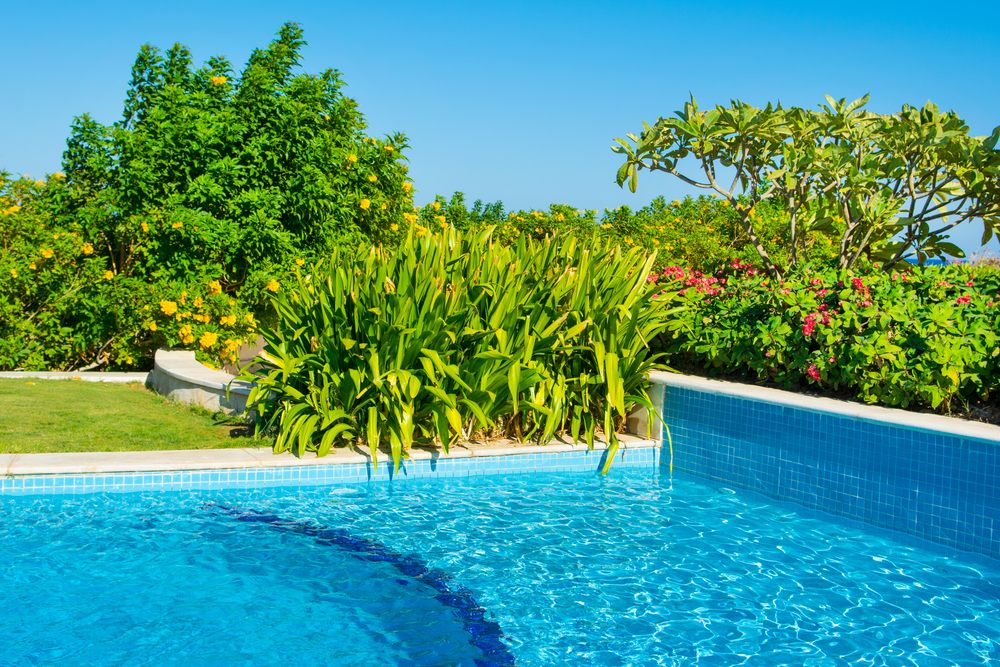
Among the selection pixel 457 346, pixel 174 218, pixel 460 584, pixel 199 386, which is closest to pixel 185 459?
pixel 457 346

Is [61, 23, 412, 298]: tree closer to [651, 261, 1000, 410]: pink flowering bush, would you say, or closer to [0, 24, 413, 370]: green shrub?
[0, 24, 413, 370]: green shrub

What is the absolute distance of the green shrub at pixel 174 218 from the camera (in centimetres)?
868

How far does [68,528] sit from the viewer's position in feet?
14.8

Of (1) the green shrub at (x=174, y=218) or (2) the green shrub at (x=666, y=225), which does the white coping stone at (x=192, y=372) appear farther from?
(2) the green shrub at (x=666, y=225)

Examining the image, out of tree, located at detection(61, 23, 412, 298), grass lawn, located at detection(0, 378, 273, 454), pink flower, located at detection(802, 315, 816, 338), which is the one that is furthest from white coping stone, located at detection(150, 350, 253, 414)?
pink flower, located at detection(802, 315, 816, 338)

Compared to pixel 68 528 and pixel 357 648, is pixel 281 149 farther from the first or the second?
pixel 357 648

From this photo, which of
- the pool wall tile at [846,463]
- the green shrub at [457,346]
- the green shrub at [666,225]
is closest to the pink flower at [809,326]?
the pool wall tile at [846,463]

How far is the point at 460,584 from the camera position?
4008 millimetres

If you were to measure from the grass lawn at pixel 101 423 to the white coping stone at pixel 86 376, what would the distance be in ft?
1.66

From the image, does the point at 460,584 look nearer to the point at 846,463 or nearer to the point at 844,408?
the point at 846,463

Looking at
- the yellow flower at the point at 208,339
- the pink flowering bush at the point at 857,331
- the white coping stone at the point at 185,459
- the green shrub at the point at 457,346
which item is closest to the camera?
the white coping stone at the point at 185,459

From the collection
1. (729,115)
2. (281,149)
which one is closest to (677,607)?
(729,115)

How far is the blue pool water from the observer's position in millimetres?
3326

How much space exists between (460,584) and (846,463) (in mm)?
2854
